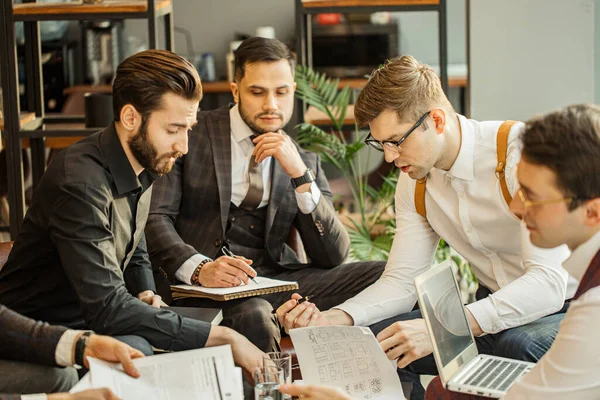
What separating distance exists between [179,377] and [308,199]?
4.04ft

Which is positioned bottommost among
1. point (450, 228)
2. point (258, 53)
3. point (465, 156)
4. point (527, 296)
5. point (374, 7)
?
point (527, 296)

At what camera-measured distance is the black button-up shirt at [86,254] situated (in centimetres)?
225

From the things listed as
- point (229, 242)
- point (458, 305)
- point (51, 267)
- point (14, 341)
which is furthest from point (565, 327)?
point (229, 242)

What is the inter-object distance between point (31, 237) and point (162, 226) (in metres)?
0.70

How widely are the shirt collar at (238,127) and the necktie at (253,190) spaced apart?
0.10 meters

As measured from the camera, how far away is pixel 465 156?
2.60 meters

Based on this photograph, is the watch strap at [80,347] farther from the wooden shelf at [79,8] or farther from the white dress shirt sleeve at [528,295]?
the wooden shelf at [79,8]

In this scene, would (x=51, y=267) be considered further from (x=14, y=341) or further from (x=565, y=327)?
(x=565, y=327)

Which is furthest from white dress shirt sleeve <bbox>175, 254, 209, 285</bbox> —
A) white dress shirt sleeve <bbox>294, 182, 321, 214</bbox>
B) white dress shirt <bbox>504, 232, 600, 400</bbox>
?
white dress shirt <bbox>504, 232, 600, 400</bbox>

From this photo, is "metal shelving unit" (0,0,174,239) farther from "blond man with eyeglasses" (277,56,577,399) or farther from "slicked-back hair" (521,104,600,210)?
"slicked-back hair" (521,104,600,210)

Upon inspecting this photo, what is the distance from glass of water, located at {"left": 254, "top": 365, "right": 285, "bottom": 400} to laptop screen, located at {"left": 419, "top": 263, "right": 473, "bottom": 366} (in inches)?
14.4

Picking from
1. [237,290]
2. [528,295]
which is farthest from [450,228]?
[237,290]

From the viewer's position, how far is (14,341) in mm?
2092

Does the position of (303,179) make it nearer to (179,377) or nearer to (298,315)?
(298,315)
